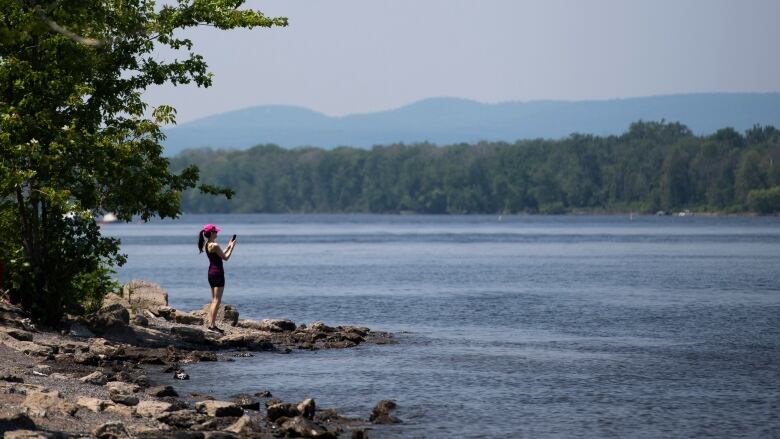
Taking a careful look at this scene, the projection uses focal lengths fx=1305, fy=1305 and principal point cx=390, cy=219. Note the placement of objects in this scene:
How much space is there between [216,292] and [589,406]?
387 inches

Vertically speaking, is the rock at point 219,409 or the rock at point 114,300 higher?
the rock at point 114,300

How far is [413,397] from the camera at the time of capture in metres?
21.2

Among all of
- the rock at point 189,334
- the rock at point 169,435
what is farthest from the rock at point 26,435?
the rock at point 189,334

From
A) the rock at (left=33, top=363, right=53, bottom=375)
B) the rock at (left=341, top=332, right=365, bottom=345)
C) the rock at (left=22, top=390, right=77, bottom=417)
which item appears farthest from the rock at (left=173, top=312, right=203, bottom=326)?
the rock at (left=22, top=390, right=77, bottom=417)

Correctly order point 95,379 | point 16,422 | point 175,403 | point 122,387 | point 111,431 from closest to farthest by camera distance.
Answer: point 16,422, point 111,431, point 175,403, point 122,387, point 95,379

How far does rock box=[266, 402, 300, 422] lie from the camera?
18.4 m

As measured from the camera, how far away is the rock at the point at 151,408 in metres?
17.8

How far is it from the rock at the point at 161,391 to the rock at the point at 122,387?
24cm

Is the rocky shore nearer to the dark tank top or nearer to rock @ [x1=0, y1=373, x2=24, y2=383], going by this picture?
rock @ [x1=0, y1=373, x2=24, y2=383]

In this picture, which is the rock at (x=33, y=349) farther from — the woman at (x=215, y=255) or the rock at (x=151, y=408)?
the rock at (x=151, y=408)

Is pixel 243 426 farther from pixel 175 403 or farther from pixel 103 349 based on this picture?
pixel 103 349

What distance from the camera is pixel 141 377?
21.8 m

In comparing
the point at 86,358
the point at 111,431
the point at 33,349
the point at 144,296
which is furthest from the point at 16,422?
the point at 144,296

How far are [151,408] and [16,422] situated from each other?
2801 millimetres
